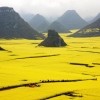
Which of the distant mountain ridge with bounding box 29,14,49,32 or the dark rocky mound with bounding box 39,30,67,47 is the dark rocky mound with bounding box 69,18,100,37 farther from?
the dark rocky mound with bounding box 39,30,67,47

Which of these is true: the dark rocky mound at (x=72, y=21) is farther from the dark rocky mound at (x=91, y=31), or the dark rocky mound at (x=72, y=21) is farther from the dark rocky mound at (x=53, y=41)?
the dark rocky mound at (x=53, y=41)

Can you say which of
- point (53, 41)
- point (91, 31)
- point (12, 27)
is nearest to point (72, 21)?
point (91, 31)

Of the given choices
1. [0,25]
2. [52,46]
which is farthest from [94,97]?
[0,25]

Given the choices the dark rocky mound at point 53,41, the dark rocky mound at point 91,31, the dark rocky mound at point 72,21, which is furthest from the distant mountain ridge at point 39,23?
the dark rocky mound at point 53,41

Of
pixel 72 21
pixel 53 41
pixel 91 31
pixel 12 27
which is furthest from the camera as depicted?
pixel 72 21

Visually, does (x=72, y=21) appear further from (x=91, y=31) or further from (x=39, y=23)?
(x=91, y=31)

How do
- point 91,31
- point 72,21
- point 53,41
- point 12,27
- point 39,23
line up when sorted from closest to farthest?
point 53,41 → point 12,27 → point 91,31 → point 39,23 → point 72,21

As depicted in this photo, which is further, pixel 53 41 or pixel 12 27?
pixel 12 27

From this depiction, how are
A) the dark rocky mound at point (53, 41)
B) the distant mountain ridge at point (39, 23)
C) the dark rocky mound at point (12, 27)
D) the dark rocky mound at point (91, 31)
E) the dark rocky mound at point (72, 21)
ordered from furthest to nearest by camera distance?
the dark rocky mound at point (72, 21) < the distant mountain ridge at point (39, 23) < the dark rocky mound at point (91, 31) < the dark rocky mound at point (12, 27) < the dark rocky mound at point (53, 41)

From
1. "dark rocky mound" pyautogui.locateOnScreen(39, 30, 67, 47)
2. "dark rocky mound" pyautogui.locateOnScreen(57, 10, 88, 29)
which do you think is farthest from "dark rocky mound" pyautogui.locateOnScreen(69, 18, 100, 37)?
"dark rocky mound" pyautogui.locateOnScreen(57, 10, 88, 29)
